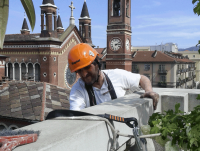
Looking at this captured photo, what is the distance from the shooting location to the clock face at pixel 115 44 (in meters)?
30.8

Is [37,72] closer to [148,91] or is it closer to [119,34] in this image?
[119,34]

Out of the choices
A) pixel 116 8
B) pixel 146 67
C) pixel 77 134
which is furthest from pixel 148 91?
pixel 146 67

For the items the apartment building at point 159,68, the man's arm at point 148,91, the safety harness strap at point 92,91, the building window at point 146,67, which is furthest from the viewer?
the building window at point 146,67

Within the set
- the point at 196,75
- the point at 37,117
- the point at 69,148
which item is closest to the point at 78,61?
the point at 69,148

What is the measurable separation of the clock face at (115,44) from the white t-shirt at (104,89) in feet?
92.7

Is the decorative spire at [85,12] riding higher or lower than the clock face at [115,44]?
higher

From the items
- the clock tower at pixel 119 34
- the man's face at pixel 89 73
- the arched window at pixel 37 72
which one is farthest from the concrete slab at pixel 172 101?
the clock tower at pixel 119 34

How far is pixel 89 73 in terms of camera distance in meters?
2.58

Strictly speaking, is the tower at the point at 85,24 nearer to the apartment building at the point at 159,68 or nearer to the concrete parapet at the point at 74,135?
the apartment building at the point at 159,68

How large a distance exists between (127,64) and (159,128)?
30.1 metres

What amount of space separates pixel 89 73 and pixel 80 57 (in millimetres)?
230

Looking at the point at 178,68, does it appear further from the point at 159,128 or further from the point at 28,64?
the point at 159,128

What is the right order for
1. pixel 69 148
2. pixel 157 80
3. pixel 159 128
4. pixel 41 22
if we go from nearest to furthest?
pixel 69 148, pixel 159 128, pixel 41 22, pixel 157 80

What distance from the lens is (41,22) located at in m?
24.2
